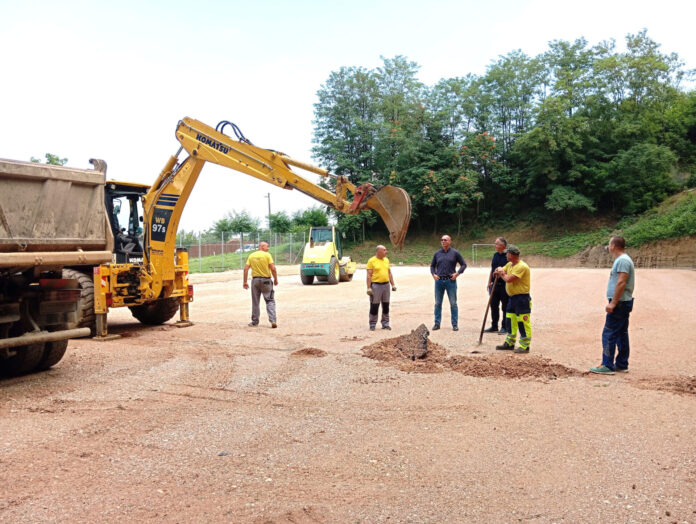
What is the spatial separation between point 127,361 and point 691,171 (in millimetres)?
49298

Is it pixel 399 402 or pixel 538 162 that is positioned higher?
pixel 538 162

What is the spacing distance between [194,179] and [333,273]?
13.9 meters

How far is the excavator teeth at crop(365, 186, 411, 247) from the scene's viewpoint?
10047 mm

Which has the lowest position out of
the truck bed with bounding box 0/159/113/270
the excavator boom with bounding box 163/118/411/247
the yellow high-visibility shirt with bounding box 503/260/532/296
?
the yellow high-visibility shirt with bounding box 503/260/532/296

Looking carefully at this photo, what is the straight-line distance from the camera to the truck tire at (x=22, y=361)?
720 cm

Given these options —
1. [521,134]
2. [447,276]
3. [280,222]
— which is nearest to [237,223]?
[280,222]

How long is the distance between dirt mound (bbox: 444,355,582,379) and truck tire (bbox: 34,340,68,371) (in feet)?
17.1

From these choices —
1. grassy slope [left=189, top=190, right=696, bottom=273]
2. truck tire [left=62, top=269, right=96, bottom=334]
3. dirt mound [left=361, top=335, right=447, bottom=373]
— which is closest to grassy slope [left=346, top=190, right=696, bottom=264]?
grassy slope [left=189, top=190, right=696, bottom=273]

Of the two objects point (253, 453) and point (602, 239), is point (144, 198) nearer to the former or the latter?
point (253, 453)

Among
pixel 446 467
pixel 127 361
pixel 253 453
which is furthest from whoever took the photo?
pixel 127 361

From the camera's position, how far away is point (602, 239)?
137 ft

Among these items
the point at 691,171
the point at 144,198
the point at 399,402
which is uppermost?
the point at 691,171

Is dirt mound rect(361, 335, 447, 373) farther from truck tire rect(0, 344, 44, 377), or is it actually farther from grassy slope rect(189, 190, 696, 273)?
grassy slope rect(189, 190, 696, 273)

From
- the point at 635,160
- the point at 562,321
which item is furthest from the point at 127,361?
the point at 635,160
